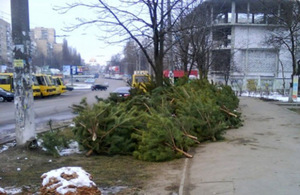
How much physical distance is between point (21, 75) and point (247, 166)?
227 inches

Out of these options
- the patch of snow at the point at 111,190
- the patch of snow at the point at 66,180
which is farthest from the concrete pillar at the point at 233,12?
the patch of snow at the point at 66,180

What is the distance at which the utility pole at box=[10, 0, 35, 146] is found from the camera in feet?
26.4

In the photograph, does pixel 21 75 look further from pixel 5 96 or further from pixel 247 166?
pixel 5 96

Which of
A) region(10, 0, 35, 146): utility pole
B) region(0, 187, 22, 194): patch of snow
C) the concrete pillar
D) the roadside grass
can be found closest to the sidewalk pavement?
the roadside grass

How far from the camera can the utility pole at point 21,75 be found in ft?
26.4

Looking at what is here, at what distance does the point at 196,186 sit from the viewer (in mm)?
5316

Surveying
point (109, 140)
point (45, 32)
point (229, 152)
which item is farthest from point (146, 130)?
point (45, 32)

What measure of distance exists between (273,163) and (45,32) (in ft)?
392

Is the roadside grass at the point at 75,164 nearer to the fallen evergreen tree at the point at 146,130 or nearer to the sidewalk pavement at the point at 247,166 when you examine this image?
the fallen evergreen tree at the point at 146,130

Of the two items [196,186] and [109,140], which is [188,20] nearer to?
[109,140]

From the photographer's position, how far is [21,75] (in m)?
8.09

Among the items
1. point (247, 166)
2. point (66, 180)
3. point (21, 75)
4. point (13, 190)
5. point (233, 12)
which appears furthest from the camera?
point (233, 12)

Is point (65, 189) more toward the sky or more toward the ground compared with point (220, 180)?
more toward the sky

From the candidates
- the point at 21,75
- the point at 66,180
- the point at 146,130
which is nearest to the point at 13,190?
the point at 66,180
